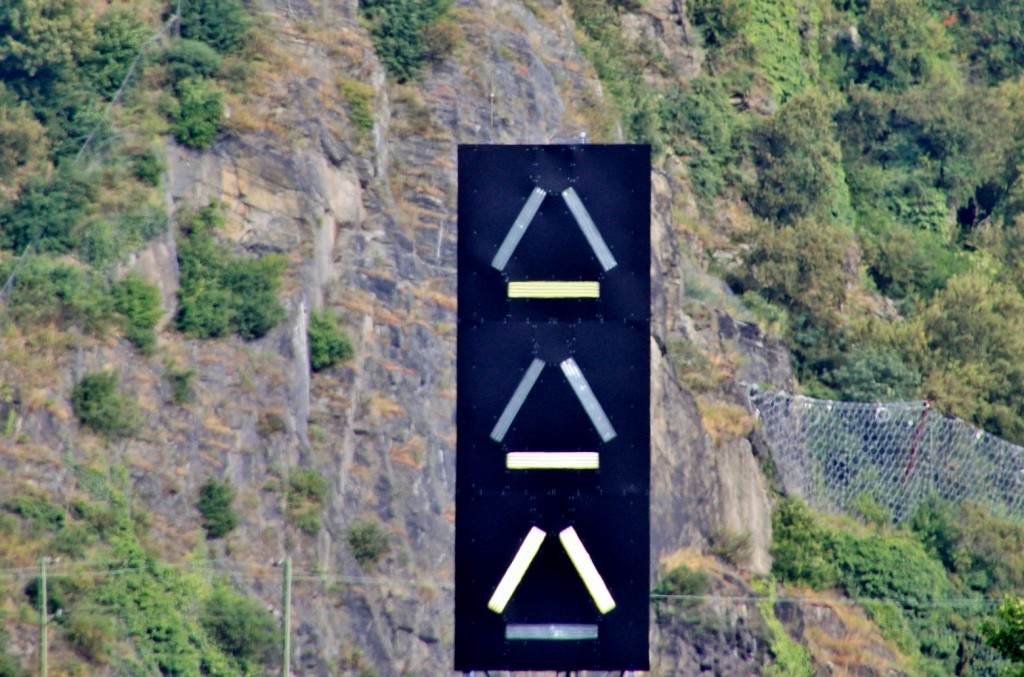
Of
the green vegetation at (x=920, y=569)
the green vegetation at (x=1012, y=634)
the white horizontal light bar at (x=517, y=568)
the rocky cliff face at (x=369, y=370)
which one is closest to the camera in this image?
the white horizontal light bar at (x=517, y=568)

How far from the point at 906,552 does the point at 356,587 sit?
12.0 meters

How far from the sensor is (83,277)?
3312cm

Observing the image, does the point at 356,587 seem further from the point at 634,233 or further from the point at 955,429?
the point at 634,233

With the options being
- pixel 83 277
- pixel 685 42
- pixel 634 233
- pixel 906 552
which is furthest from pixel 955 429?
pixel 634 233

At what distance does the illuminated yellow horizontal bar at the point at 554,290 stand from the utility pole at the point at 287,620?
1693cm

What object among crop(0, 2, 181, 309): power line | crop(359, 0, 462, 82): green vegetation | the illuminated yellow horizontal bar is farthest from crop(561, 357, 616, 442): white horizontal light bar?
crop(359, 0, 462, 82): green vegetation

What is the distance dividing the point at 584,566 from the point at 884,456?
2878 cm

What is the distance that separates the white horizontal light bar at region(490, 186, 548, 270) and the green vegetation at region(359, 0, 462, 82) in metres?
25.0

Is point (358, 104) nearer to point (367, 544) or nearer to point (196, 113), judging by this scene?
point (196, 113)

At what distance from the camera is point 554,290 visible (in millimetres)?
13953

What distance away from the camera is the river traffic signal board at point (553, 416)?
1384 centimetres

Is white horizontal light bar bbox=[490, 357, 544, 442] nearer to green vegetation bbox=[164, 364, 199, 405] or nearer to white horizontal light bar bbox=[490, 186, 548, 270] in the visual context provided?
white horizontal light bar bbox=[490, 186, 548, 270]

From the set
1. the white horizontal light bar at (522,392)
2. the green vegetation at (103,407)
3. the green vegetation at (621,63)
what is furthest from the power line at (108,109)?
the white horizontal light bar at (522,392)

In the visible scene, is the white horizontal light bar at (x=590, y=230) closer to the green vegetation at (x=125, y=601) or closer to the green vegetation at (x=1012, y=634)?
the green vegetation at (x=1012, y=634)
